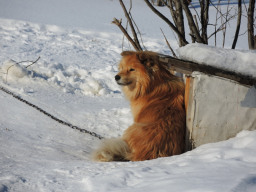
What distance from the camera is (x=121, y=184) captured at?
1862mm

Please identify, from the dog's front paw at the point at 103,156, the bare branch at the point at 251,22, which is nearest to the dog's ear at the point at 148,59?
the dog's front paw at the point at 103,156

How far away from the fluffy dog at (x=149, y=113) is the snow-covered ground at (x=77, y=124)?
1.00 feet

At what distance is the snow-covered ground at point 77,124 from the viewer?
1.88m

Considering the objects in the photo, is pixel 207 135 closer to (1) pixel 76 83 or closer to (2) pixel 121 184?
(2) pixel 121 184

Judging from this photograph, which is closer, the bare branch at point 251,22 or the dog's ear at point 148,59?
the dog's ear at point 148,59

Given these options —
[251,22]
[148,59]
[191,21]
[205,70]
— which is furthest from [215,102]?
[251,22]

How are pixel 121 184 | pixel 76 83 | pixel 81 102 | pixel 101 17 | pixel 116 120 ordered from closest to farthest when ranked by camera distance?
pixel 121 184 < pixel 116 120 < pixel 81 102 < pixel 76 83 < pixel 101 17

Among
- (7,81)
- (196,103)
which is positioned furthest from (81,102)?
(196,103)

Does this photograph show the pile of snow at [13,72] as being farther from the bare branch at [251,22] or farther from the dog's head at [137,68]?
the bare branch at [251,22]

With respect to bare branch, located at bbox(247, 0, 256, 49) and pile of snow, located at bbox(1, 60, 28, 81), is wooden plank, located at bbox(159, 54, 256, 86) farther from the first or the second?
pile of snow, located at bbox(1, 60, 28, 81)

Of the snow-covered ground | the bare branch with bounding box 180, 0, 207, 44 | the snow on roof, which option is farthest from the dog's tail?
the bare branch with bounding box 180, 0, 207, 44

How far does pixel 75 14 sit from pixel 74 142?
10820mm

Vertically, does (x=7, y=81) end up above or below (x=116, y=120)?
above

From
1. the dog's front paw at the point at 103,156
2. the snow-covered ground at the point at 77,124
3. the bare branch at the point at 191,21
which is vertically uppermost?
the bare branch at the point at 191,21
